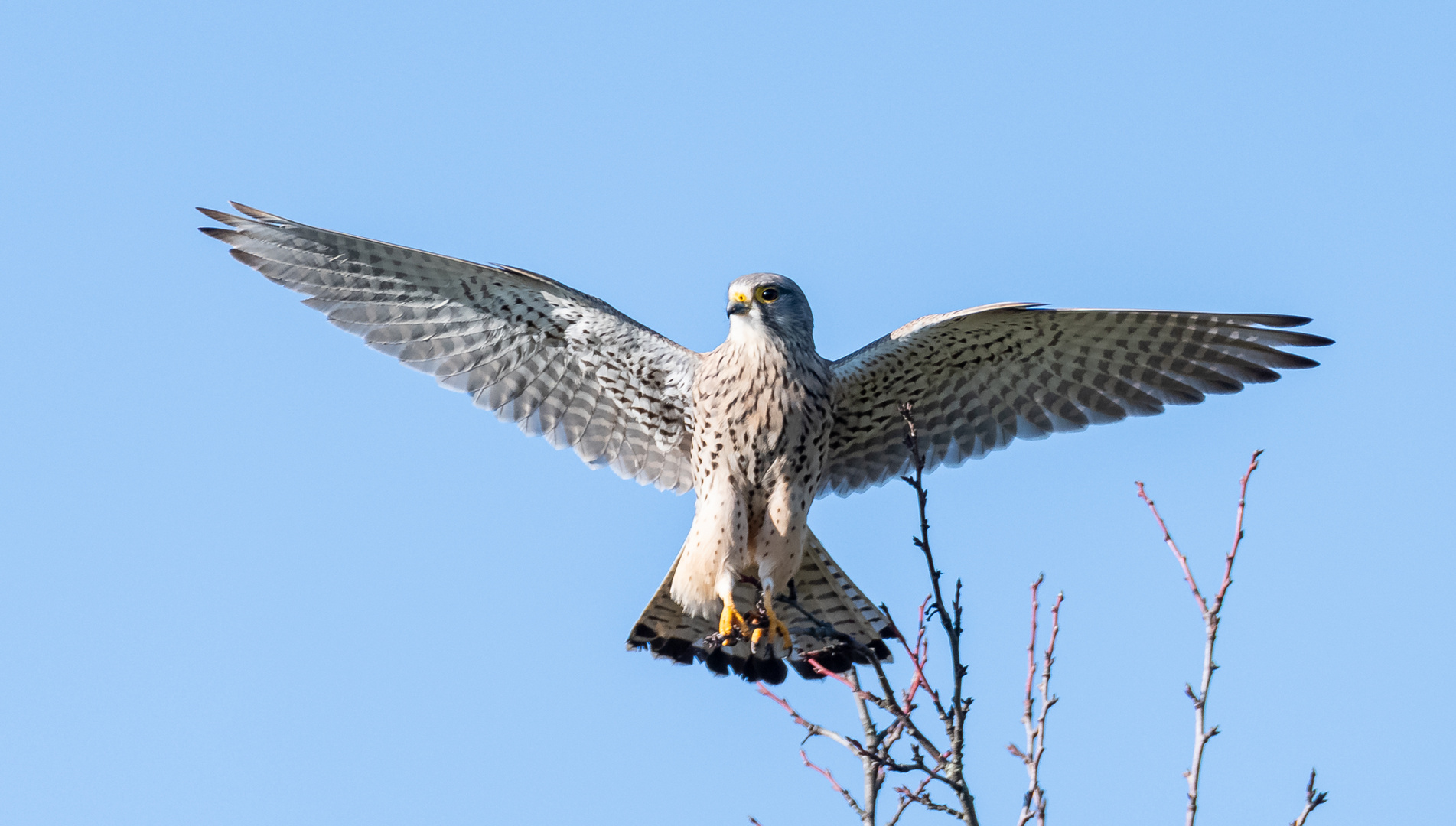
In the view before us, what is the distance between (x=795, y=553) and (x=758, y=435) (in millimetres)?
462

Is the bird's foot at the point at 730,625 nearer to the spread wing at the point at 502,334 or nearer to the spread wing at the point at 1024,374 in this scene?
the spread wing at the point at 502,334

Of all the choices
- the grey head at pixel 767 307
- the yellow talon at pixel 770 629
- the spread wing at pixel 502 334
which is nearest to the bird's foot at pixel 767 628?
the yellow talon at pixel 770 629

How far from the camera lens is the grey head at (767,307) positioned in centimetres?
464

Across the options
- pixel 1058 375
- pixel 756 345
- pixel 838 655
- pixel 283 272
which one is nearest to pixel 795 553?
pixel 838 655

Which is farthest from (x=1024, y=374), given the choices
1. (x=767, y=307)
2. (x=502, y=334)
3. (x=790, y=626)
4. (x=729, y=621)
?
(x=502, y=334)

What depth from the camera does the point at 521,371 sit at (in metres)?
4.99

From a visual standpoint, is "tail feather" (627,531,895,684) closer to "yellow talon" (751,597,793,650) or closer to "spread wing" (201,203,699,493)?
"yellow talon" (751,597,793,650)

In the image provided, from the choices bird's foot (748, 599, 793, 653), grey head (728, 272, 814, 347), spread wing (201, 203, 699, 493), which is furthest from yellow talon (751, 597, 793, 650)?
grey head (728, 272, 814, 347)

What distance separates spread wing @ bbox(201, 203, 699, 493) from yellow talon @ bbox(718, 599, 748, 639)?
0.59 m

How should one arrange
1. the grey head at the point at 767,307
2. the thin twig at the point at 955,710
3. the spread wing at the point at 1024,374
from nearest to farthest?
the thin twig at the point at 955,710 < the grey head at the point at 767,307 < the spread wing at the point at 1024,374

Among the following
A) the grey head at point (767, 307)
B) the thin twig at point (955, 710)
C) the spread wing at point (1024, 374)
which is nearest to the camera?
the thin twig at point (955, 710)

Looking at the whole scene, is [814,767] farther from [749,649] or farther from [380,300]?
[380,300]

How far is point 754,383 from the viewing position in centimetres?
466

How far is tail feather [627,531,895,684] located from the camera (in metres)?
4.88
